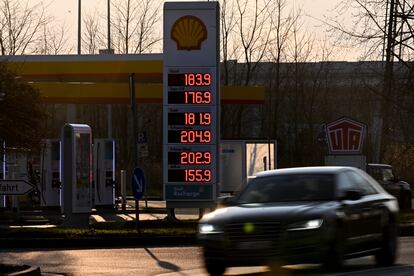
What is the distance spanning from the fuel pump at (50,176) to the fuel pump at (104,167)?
6.19 ft

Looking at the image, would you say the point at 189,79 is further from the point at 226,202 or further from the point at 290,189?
the point at 290,189

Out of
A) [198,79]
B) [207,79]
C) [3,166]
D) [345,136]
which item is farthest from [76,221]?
[345,136]

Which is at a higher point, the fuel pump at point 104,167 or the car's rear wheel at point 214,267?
the fuel pump at point 104,167

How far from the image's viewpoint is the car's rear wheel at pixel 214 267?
46.0 ft

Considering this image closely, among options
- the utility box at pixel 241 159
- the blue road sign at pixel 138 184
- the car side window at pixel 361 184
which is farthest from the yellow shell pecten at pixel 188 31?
the utility box at pixel 241 159

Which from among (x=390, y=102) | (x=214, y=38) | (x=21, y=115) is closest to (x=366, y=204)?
(x=214, y=38)

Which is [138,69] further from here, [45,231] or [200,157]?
[45,231]

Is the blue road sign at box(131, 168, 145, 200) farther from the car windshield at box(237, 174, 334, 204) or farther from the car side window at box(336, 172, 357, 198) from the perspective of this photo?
the car side window at box(336, 172, 357, 198)

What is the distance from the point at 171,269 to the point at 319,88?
163ft

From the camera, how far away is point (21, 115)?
28.4 meters

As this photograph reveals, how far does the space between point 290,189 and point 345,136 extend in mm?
9658

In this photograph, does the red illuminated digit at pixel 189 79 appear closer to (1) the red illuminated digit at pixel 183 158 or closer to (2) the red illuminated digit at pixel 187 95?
(2) the red illuminated digit at pixel 187 95

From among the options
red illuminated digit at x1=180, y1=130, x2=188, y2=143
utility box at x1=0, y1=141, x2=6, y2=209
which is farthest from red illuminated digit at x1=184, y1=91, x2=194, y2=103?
utility box at x1=0, y1=141, x2=6, y2=209

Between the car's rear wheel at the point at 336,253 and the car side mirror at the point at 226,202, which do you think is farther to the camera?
the car side mirror at the point at 226,202
